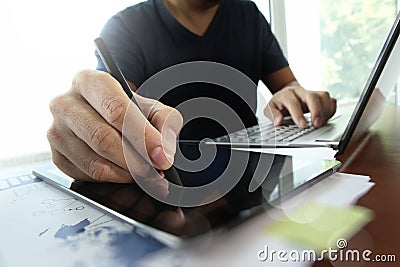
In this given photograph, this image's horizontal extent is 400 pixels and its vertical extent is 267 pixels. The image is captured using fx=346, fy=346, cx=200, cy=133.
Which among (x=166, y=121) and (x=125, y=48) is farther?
(x=125, y=48)

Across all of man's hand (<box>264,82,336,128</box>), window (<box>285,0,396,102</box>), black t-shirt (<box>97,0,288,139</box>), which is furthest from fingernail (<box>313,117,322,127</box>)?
window (<box>285,0,396,102</box>)

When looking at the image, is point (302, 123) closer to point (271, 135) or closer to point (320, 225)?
point (271, 135)

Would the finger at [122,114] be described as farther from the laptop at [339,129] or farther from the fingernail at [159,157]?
the laptop at [339,129]

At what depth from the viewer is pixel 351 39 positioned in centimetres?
162

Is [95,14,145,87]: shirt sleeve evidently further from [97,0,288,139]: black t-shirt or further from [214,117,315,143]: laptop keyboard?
[214,117,315,143]: laptop keyboard

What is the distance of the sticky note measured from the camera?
0.20 m

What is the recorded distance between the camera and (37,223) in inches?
10.2

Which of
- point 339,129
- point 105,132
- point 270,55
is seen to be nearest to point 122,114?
point 105,132

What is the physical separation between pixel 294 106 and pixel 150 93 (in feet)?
0.99

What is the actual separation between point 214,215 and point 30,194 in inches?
8.2

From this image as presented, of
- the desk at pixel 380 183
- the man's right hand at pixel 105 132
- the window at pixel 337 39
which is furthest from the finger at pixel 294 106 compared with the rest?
the window at pixel 337 39

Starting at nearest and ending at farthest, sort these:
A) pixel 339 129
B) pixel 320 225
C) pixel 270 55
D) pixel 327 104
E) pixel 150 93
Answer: pixel 320 225 → pixel 339 129 → pixel 327 104 → pixel 150 93 → pixel 270 55

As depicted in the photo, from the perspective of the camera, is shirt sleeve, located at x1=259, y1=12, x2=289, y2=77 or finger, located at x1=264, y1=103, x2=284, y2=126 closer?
finger, located at x1=264, y1=103, x2=284, y2=126

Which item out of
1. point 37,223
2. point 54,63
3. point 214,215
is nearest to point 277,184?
point 214,215
